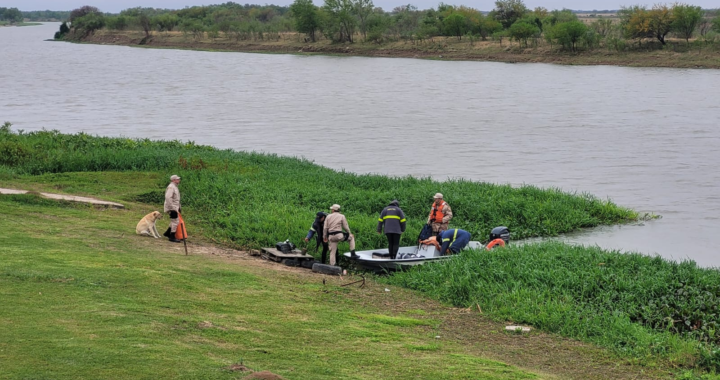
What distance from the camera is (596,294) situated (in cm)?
1558

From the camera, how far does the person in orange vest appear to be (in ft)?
63.1

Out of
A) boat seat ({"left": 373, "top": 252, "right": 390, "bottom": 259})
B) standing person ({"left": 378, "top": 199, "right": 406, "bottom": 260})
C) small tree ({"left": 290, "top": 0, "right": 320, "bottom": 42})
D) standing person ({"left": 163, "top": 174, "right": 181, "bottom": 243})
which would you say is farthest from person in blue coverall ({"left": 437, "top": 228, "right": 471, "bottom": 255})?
small tree ({"left": 290, "top": 0, "right": 320, "bottom": 42})

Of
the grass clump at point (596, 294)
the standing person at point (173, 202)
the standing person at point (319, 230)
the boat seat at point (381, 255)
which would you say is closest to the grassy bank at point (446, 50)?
the grass clump at point (596, 294)

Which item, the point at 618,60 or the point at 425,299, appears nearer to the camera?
the point at 425,299

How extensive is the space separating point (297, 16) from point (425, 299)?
10602 cm

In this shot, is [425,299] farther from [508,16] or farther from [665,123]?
[508,16]

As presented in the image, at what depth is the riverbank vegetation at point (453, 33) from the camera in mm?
82375

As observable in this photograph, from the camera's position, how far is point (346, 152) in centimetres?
3828

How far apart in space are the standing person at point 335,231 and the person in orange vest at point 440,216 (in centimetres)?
255

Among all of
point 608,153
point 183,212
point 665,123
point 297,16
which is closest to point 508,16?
point 297,16

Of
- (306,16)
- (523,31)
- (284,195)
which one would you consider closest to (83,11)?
(306,16)

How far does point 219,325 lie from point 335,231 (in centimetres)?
611

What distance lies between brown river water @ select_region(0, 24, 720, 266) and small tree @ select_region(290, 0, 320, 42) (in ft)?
85.4

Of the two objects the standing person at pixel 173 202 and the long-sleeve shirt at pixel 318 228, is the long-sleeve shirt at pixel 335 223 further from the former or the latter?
the standing person at pixel 173 202
